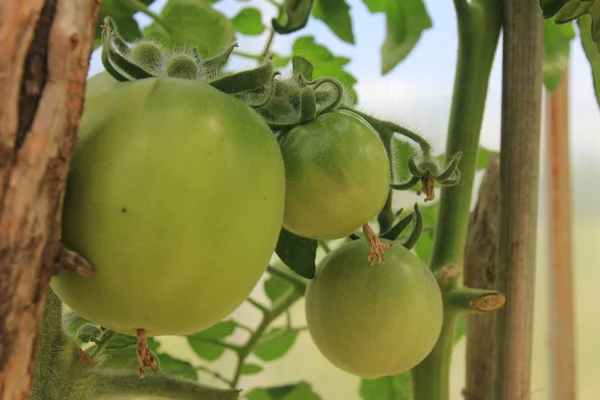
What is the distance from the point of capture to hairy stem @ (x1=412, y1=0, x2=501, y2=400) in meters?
0.60

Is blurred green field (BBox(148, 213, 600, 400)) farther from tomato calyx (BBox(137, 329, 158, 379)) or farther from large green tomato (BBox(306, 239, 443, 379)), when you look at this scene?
tomato calyx (BBox(137, 329, 158, 379))

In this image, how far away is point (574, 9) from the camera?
50 cm

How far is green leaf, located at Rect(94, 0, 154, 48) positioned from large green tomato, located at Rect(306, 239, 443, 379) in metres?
0.28

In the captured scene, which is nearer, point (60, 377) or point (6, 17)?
point (6, 17)

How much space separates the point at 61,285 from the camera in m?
0.27

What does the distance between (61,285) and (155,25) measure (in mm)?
540

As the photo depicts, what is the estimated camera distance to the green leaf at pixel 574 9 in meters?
0.49

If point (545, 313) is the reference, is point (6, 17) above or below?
above

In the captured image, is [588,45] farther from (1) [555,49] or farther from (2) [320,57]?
(2) [320,57]

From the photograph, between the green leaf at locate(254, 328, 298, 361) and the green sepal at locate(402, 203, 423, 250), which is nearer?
the green sepal at locate(402, 203, 423, 250)

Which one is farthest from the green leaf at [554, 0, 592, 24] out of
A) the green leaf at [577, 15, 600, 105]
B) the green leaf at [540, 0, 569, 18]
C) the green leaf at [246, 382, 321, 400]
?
the green leaf at [246, 382, 321, 400]

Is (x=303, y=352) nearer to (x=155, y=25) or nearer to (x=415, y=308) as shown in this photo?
(x=155, y=25)

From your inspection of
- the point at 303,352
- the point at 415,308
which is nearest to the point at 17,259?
the point at 415,308

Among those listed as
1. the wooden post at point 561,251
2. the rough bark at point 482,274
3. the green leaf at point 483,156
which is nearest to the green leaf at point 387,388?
the rough bark at point 482,274
